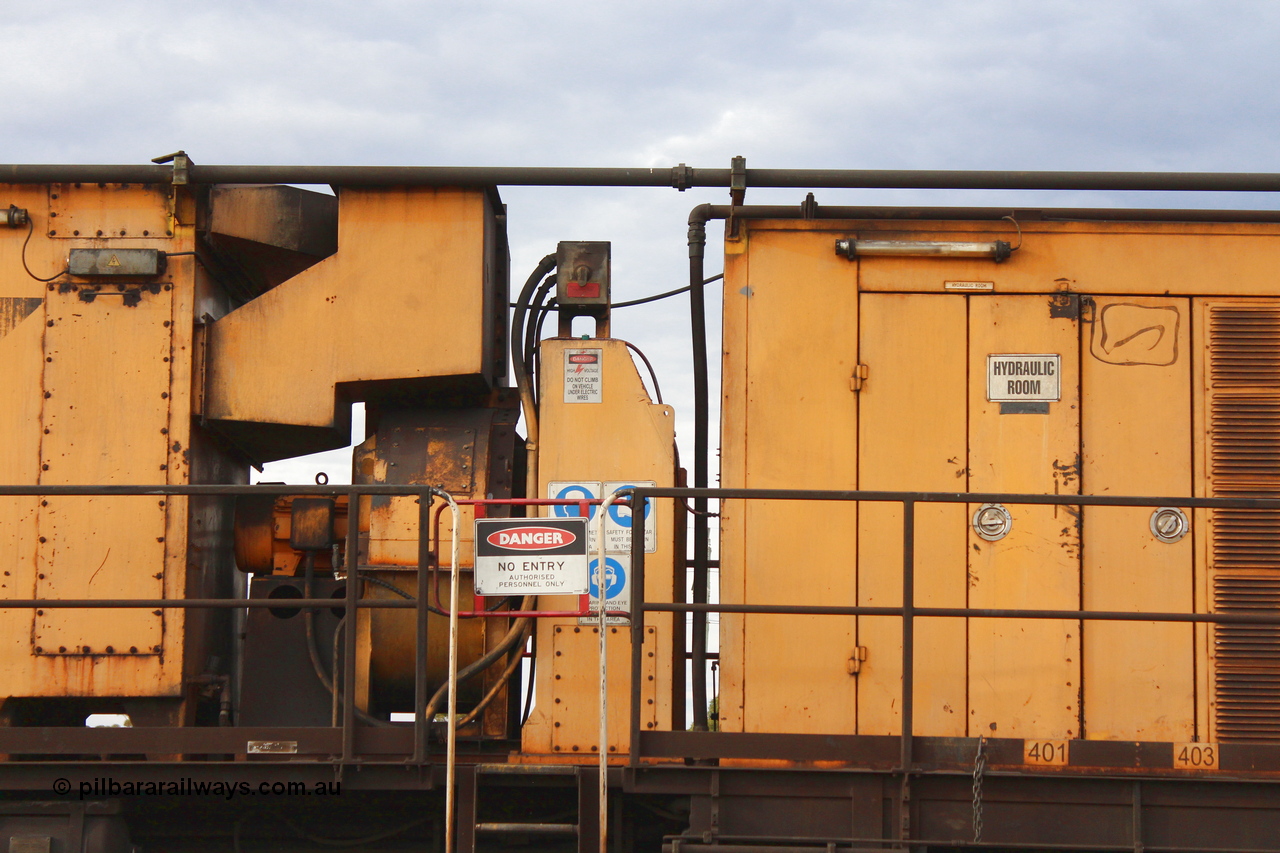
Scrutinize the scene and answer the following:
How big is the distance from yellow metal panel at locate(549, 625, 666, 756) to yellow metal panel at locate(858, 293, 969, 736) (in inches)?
40.4

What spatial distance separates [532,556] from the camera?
5.17 m

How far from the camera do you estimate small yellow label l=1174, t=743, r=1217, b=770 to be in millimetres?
5309

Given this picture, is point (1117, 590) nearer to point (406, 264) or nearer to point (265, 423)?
point (406, 264)

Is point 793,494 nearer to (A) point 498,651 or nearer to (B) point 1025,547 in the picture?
(B) point 1025,547

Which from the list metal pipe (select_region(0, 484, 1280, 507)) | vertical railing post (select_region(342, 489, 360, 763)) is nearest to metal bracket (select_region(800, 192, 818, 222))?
metal pipe (select_region(0, 484, 1280, 507))

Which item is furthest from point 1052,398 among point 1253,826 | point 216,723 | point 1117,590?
point 216,723

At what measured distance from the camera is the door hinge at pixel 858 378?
5.79 m

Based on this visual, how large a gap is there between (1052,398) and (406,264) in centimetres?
329

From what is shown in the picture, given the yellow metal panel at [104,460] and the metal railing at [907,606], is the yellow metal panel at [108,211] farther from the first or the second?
the metal railing at [907,606]

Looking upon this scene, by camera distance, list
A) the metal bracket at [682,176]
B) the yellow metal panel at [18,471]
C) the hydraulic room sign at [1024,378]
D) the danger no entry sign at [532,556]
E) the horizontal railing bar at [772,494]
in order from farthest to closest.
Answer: the metal bracket at [682,176], the hydraulic room sign at [1024,378], the yellow metal panel at [18,471], the danger no entry sign at [532,556], the horizontal railing bar at [772,494]

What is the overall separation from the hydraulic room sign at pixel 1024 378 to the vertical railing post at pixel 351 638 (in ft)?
10.1

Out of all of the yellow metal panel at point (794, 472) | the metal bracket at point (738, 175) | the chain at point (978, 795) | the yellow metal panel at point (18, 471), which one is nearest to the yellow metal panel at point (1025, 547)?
the chain at point (978, 795)

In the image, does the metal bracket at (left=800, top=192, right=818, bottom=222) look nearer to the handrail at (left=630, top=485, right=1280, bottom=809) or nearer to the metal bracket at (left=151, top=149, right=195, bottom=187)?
the handrail at (left=630, top=485, right=1280, bottom=809)

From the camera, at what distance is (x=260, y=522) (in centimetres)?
612
